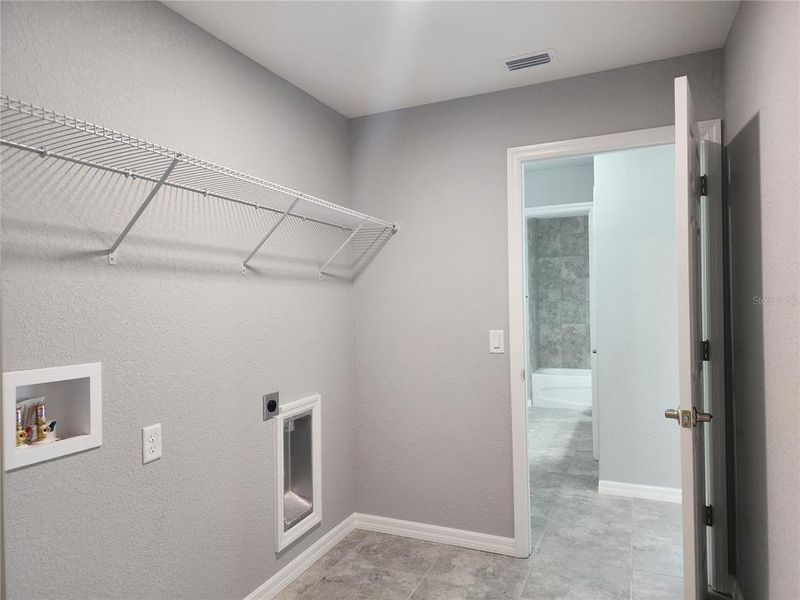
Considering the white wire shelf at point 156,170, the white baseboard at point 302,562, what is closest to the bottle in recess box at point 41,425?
the white wire shelf at point 156,170

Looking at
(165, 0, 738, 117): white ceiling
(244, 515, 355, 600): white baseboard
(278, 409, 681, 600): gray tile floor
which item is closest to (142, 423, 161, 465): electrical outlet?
(244, 515, 355, 600): white baseboard

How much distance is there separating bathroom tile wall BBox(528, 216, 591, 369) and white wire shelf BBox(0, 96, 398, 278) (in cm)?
425

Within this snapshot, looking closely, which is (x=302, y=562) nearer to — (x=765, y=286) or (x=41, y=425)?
(x=41, y=425)

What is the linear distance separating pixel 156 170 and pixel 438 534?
2.27 m

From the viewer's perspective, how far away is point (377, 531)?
2994 millimetres

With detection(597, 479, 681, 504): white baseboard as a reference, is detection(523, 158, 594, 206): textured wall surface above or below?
above

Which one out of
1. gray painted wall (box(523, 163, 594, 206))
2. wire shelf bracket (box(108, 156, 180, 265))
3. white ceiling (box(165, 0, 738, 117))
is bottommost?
wire shelf bracket (box(108, 156, 180, 265))

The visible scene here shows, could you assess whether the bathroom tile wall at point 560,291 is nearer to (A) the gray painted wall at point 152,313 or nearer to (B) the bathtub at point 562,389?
(B) the bathtub at point 562,389

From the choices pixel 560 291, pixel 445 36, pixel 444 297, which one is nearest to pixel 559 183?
pixel 560 291

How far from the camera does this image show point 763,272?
1697 mm

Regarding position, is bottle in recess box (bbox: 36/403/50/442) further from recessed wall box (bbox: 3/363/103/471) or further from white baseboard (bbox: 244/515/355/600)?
white baseboard (bbox: 244/515/355/600)

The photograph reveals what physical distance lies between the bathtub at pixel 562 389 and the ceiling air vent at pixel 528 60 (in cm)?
446

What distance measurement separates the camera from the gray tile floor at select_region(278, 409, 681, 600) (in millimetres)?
2336

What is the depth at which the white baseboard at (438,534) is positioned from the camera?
271 cm
